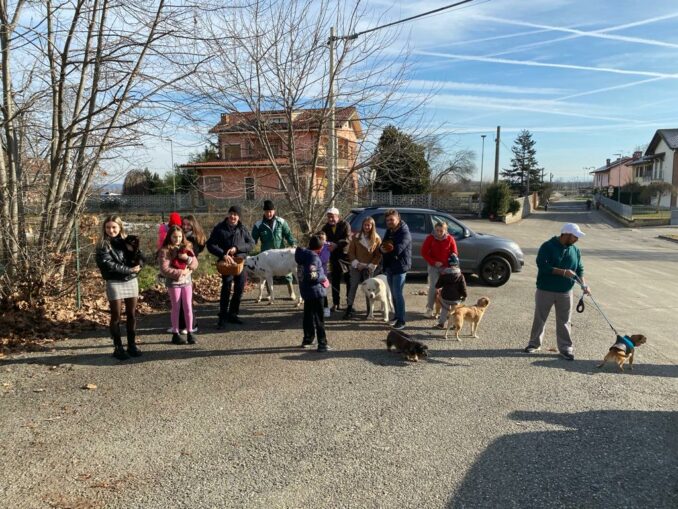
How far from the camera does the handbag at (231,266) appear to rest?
709cm

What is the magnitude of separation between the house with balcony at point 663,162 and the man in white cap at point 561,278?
51840 mm

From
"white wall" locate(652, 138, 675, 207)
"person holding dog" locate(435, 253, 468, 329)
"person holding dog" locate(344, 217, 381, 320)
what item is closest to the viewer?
"person holding dog" locate(435, 253, 468, 329)

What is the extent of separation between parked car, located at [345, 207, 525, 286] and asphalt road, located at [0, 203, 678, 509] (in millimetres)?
3767

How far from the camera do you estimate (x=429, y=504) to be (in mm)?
3193

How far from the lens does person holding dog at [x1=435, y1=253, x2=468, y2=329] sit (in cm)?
716

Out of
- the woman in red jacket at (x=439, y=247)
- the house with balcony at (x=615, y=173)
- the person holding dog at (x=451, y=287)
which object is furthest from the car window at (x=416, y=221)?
the house with balcony at (x=615, y=173)

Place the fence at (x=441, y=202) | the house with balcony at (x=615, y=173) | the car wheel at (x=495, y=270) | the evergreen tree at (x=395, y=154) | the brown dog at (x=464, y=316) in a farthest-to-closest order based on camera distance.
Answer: the house with balcony at (x=615, y=173)
the fence at (x=441, y=202)
the evergreen tree at (x=395, y=154)
the car wheel at (x=495, y=270)
the brown dog at (x=464, y=316)

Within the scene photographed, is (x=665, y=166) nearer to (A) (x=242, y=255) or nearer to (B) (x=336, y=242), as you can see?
(B) (x=336, y=242)

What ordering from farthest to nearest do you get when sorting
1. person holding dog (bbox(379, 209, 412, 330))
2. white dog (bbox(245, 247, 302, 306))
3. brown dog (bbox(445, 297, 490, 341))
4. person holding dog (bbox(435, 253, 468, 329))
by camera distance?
white dog (bbox(245, 247, 302, 306))
person holding dog (bbox(435, 253, 468, 329))
person holding dog (bbox(379, 209, 412, 330))
brown dog (bbox(445, 297, 490, 341))

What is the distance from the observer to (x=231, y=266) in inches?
280

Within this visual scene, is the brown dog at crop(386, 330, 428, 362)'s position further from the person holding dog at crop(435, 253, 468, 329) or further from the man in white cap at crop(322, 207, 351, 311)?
the man in white cap at crop(322, 207, 351, 311)

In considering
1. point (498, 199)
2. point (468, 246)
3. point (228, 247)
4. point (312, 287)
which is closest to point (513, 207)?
point (498, 199)

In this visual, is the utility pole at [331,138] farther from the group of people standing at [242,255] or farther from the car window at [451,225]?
the group of people standing at [242,255]

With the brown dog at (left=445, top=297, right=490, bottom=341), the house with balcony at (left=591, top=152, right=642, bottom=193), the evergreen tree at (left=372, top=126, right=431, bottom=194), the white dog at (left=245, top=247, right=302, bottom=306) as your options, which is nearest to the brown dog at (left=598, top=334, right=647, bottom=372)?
the brown dog at (left=445, top=297, right=490, bottom=341)
